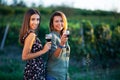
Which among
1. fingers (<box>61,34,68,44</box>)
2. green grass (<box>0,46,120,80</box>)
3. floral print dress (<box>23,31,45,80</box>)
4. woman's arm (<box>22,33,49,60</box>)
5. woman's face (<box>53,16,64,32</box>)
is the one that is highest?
woman's face (<box>53,16,64,32</box>)

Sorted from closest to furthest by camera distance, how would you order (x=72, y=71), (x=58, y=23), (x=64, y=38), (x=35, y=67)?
(x=64, y=38) → (x=35, y=67) → (x=58, y=23) → (x=72, y=71)

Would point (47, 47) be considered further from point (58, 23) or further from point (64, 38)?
point (58, 23)

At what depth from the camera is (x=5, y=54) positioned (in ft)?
49.4

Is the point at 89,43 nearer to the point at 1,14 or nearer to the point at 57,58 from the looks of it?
the point at 57,58

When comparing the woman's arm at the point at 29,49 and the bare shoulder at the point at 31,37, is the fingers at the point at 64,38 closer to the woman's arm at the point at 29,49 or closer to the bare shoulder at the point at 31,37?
the woman's arm at the point at 29,49

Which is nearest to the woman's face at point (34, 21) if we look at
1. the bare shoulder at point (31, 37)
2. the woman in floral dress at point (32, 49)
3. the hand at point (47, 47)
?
the woman in floral dress at point (32, 49)

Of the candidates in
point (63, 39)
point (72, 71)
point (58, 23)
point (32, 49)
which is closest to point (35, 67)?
point (32, 49)

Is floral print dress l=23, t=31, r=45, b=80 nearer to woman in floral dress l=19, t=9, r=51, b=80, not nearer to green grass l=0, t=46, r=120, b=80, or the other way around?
woman in floral dress l=19, t=9, r=51, b=80

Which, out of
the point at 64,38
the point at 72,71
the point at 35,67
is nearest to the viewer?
the point at 64,38

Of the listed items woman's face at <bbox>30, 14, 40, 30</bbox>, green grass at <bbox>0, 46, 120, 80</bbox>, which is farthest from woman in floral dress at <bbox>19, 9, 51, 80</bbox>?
green grass at <bbox>0, 46, 120, 80</bbox>

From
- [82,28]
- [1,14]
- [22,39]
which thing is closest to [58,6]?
[1,14]

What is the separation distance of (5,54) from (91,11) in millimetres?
13703

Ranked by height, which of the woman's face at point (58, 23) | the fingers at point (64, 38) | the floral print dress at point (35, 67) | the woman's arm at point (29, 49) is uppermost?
the woman's face at point (58, 23)

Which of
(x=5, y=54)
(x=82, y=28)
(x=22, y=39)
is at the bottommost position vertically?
(x=5, y=54)
